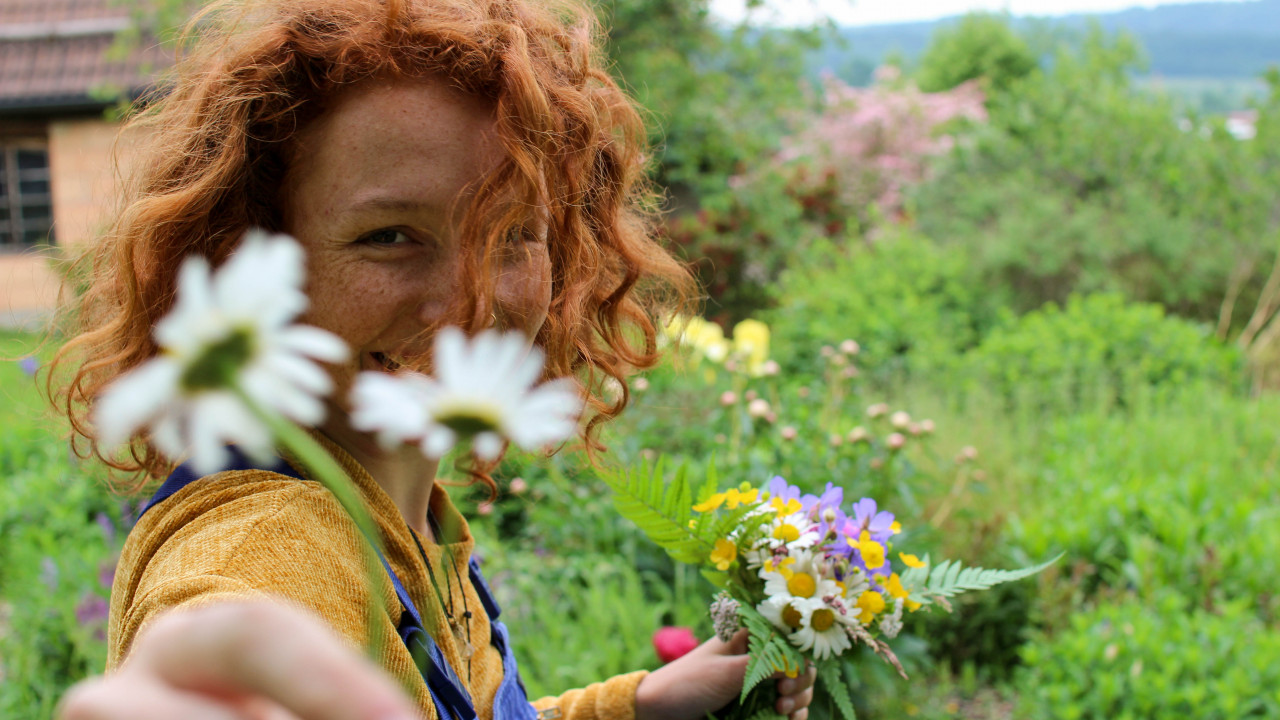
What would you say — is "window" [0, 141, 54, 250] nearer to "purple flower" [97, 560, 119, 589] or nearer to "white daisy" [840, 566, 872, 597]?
"purple flower" [97, 560, 119, 589]

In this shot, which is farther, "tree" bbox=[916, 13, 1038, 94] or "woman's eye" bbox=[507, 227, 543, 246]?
"tree" bbox=[916, 13, 1038, 94]

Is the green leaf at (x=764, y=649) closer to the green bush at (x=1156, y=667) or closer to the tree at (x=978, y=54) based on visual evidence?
the green bush at (x=1156, y=667)

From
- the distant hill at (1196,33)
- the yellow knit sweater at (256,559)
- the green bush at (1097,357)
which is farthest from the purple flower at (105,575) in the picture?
the distant hill at (1196,33)

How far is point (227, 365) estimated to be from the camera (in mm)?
239

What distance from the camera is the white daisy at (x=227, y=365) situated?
0.23 metres

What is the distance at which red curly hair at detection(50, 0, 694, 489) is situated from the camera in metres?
0.91

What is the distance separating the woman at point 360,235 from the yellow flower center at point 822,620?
0.10 m

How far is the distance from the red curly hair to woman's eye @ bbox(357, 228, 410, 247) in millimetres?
82

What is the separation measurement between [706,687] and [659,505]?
13.2 inches

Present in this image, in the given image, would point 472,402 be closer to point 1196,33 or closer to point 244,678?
point 244,678

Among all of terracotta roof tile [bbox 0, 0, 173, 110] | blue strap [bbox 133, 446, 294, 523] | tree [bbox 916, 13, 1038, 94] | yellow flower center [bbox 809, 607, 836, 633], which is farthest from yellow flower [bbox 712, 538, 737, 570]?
tree [bbox 916, 13, 1038, 94]

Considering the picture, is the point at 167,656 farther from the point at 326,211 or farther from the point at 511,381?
the point at 326,211

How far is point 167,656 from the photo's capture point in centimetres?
32

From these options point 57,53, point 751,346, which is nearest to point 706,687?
point 751,346
